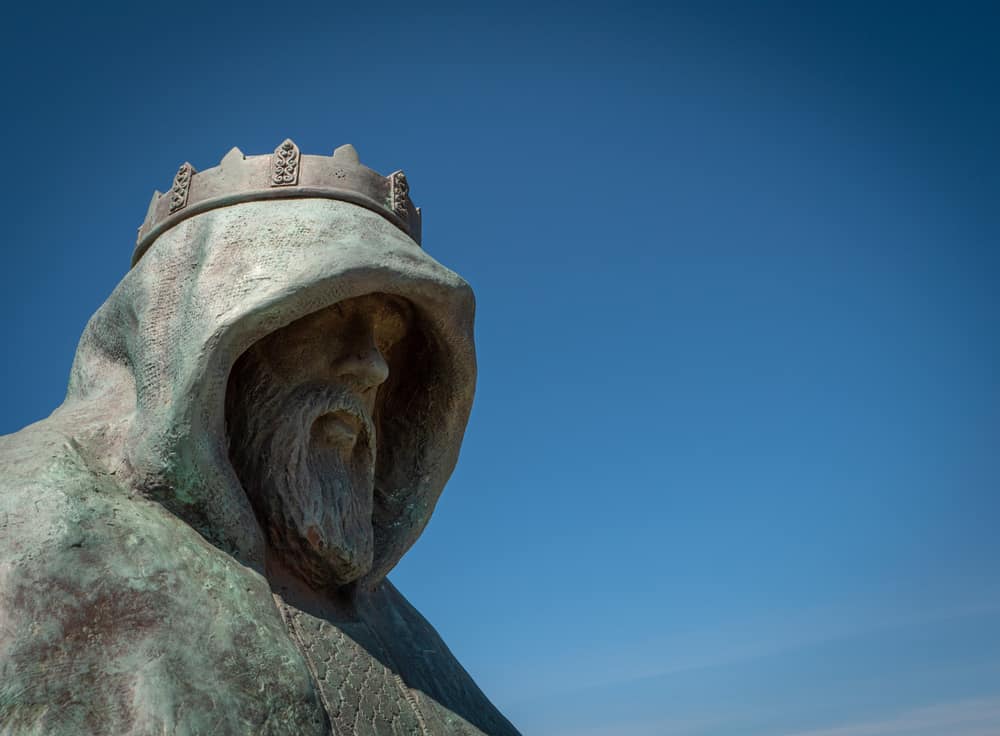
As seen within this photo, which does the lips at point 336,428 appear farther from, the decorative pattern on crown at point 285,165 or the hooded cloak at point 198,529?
the decorative pattern on crown at point 285,165

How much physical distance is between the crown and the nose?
2.17ft

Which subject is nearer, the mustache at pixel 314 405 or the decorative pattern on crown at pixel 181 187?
the mustache at pixel 314 405

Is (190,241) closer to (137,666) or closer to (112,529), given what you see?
(112,529)

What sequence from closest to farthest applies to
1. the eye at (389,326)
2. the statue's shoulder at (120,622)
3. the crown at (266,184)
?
the statue's shoulder at (120,622), the crown at (266,184), the eye at (389,326)

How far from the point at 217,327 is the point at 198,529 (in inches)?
30.0

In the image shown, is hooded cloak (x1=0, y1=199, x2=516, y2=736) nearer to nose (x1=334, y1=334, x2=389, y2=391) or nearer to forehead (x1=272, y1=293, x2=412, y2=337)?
forehead (x1=272, y1=293, x2=412, y2=337)

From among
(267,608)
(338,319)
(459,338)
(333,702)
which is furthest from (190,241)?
(333,702)

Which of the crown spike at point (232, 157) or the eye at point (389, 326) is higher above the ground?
the crown spike at point (232, 157)

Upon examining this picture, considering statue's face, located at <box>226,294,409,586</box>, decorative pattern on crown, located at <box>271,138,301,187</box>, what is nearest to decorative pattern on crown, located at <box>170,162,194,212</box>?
decorative pattern on crown, located at <box>271,138,301,187</box>

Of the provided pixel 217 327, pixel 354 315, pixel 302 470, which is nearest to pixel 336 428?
pixel 302 470

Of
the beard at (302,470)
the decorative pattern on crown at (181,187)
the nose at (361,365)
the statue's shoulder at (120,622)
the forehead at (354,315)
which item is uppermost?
the decorative pattern on crown at (181,187)

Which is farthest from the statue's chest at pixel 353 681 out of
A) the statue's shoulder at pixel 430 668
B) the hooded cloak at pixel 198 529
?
the statue's shoulder at pixel 430 668

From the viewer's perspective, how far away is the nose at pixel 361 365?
451cm

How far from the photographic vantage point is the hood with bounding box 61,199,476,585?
385 centimetres
